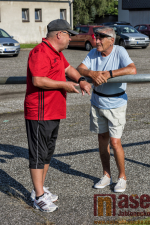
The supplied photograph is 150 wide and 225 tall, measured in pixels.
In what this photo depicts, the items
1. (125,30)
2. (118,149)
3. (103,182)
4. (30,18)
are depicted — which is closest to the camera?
(118,149)

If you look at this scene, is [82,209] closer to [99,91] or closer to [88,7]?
[99,91]

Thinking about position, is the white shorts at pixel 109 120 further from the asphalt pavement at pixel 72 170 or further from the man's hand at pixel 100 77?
the asphalt pavement at pixel 72 170

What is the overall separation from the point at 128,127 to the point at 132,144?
1.04 m

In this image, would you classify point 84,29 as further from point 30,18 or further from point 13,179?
point 13,179

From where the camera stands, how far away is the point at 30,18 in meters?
32.1

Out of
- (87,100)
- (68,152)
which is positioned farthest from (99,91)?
(87,100)

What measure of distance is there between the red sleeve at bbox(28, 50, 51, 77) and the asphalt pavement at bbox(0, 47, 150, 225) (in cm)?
137

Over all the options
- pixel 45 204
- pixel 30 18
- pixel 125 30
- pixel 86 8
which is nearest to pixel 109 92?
pixel 45 204

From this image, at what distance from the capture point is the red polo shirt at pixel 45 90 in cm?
309

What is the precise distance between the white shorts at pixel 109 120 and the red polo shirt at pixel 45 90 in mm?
538

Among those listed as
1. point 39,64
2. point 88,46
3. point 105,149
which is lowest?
point 88,46

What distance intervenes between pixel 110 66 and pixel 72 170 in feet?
5.13

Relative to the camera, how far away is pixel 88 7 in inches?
1945

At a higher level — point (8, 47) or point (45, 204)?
point (45, 204)
